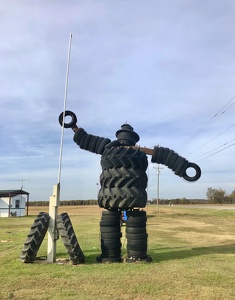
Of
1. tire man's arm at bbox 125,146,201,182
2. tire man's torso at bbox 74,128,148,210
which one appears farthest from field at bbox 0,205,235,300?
tire man's arm at bbox 125,146,201,182

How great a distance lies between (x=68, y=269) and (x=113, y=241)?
52.4 inches

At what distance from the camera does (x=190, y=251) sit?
9453 millimetres

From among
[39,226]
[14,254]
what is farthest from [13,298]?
[14,254]

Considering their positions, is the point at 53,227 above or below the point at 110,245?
above

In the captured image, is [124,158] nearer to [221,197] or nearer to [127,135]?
[127,135]

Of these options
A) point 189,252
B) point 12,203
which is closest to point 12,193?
point 12,203

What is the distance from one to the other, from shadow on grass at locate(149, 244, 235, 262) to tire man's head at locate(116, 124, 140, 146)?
9.76ft

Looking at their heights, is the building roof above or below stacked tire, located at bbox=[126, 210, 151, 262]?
above

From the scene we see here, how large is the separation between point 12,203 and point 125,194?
1258 inches

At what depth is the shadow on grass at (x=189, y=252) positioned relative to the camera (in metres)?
8.40

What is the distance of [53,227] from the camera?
25.2 feet

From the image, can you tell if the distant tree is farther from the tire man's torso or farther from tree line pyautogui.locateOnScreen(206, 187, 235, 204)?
the tire man's torso

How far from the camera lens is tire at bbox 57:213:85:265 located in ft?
23.6

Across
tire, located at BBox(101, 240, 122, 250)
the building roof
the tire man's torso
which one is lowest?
tire, located at BBox(101, 240, 122, 250)
